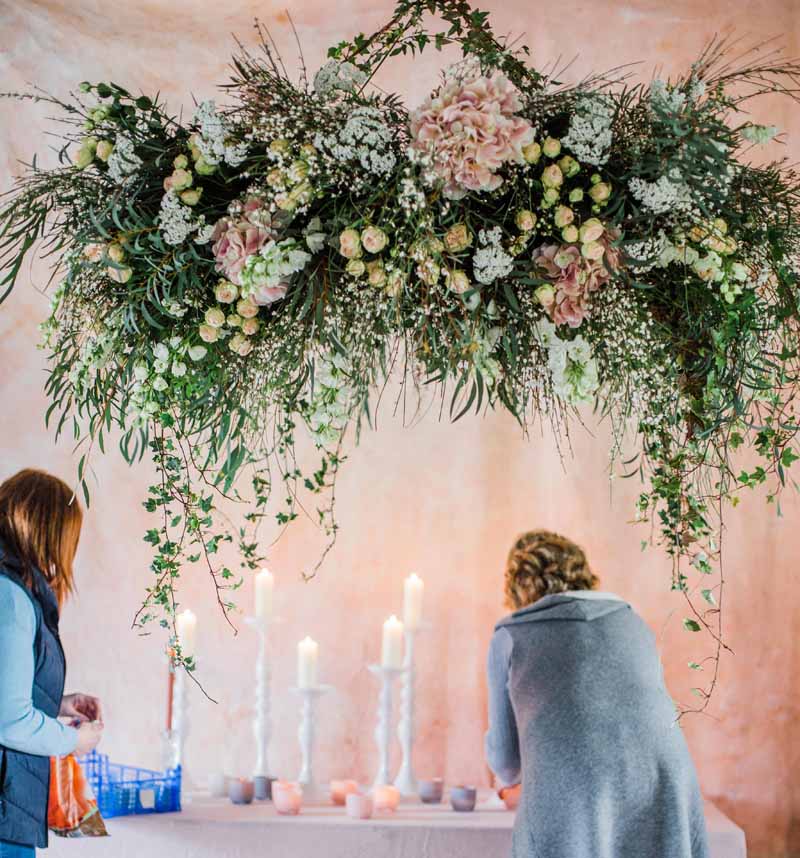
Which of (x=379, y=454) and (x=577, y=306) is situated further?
(x=379, y=454)

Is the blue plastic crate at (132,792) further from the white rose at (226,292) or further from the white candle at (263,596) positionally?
the white rose at (226,292)

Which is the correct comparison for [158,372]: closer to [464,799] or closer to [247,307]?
[247,307]

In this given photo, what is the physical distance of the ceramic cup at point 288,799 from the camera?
8.61ft

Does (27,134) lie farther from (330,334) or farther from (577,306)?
(577,306)

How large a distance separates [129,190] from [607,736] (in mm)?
1380

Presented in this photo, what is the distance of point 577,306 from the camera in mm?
1402

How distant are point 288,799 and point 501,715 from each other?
0.67m

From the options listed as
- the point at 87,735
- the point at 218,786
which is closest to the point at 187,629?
the point at 218,786

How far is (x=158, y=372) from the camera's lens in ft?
4.80

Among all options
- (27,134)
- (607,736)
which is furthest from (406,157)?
(27,134)

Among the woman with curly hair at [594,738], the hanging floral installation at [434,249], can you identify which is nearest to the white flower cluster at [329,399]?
the hanging floral installation at [434,249]

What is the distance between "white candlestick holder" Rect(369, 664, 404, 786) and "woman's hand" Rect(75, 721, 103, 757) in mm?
892

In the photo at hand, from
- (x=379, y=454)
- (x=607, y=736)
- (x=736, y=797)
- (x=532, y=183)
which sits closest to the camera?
(x=532, y=183)

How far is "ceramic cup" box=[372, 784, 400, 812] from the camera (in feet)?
8.77
